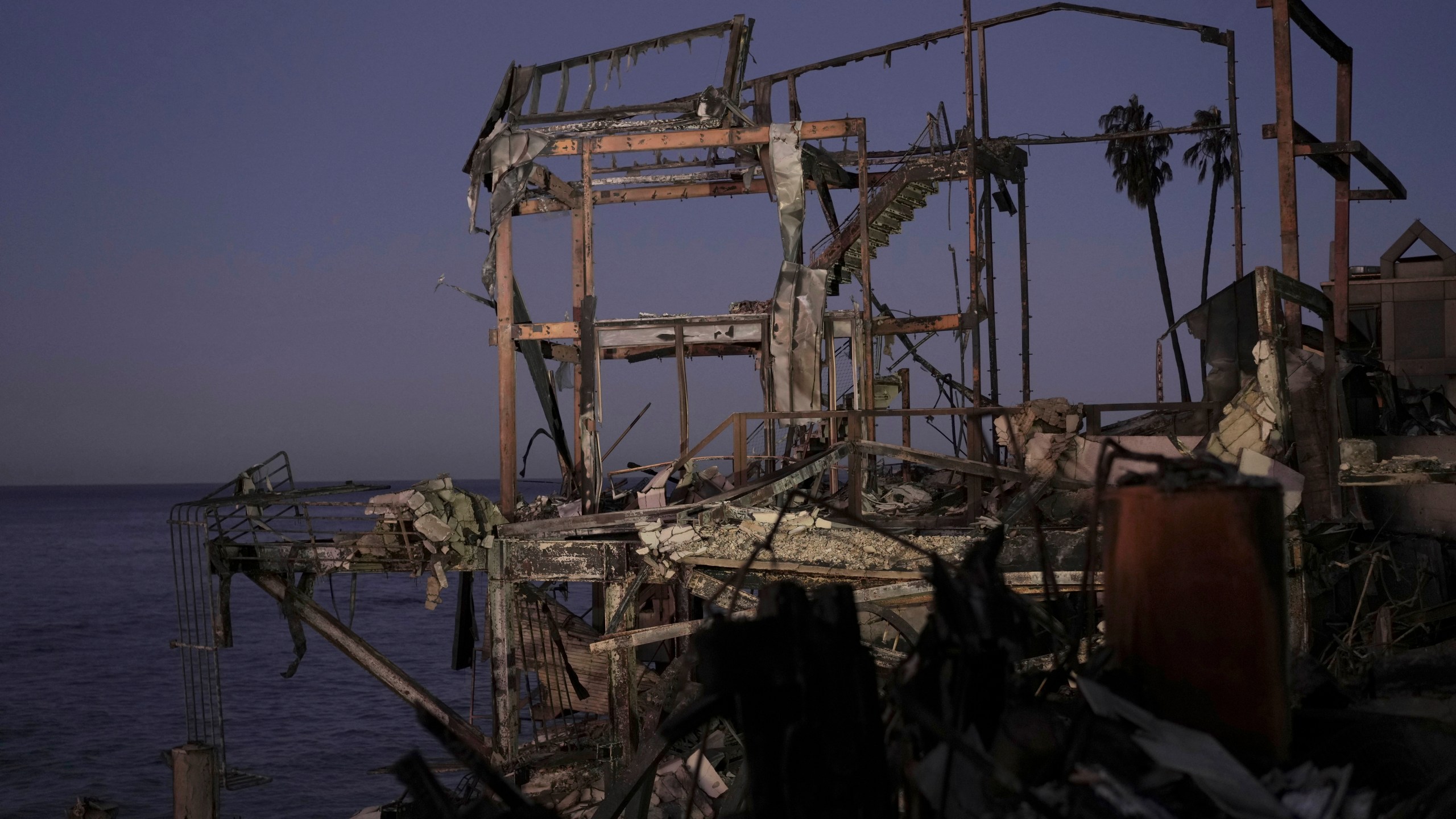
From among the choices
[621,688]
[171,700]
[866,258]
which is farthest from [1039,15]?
[171,700]

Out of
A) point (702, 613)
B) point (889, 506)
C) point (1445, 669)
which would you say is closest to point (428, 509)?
point (702, 613)

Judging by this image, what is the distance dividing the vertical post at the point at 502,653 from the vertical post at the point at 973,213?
984cm

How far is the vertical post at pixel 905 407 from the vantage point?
76.0 feet

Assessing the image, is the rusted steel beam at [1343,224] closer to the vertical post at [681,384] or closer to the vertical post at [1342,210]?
the vertical post at [1342,210]

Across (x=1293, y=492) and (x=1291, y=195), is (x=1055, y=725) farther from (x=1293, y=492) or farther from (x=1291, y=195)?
(x=1291, y=195)

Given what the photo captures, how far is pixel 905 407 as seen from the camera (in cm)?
2388

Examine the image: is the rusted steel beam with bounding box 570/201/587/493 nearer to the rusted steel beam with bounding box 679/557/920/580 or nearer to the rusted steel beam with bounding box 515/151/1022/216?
the rusted steel beam with bounding box 515/151/1022/216

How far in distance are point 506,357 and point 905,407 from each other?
988cm

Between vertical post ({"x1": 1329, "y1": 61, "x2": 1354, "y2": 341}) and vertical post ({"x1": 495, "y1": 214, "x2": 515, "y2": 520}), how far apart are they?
12.5 meters

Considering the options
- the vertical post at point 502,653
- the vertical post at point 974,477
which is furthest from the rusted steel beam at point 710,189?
the vertical post at point 502,653

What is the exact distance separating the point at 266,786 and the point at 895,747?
109 feet

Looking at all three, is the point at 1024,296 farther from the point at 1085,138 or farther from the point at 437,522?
the point at 437,522

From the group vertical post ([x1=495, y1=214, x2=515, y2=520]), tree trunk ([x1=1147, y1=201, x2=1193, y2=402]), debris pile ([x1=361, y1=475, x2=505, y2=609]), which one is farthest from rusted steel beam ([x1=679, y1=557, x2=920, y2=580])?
tree trunk ([x1=1147, y1=201, x2=1193, y2=402])

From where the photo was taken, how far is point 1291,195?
43.9 feet
